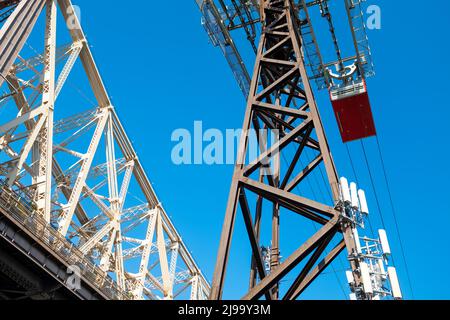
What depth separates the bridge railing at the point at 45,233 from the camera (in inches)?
591

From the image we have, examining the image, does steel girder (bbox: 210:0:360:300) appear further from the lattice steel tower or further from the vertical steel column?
the vertical steel column

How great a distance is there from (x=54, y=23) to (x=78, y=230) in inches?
481

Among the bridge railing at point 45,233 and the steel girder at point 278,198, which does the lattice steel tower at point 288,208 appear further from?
the bridge railing at point 45,233

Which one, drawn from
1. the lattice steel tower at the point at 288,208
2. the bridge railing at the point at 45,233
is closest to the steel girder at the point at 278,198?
the lattice steel tower at the point at 288,208

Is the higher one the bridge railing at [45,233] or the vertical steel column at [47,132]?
the vertical steel column at [47,132]

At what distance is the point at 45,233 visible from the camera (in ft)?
53.8

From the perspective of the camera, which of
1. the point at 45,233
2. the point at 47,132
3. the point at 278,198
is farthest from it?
the point at 47,132

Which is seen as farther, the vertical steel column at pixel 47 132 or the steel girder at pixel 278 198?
the vertical steel column at pixel 47 132

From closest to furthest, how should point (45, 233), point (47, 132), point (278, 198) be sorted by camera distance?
point (278, 198) < point (45, 233) < point (47, 132)

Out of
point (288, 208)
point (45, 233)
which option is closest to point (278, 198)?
point (288, 208)

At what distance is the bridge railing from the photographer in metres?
15.0

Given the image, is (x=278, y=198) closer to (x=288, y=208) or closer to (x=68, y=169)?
(x=288, y=208)

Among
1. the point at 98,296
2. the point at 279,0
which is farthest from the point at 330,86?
the point at 98,296
